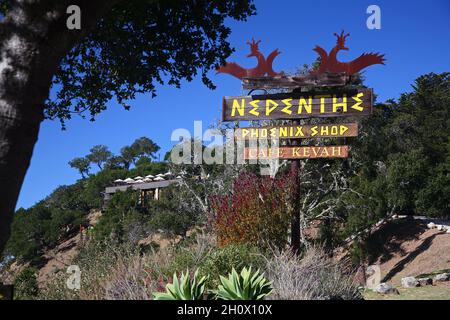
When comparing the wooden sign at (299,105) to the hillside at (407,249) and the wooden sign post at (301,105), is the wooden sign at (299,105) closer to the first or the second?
the wooden sign post at (301,105)

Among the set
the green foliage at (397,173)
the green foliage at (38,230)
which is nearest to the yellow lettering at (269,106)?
the green foliage at (397,173)

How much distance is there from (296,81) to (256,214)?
13.2 feet

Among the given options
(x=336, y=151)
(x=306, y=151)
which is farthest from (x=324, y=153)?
(x=306, y=151)

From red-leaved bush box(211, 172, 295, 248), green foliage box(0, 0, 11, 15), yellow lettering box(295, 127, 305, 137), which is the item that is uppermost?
green foliage box(0, 0, 11, 15)

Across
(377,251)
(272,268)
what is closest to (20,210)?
(377,251)

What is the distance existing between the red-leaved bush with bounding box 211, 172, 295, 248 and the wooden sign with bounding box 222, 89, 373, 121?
178cm

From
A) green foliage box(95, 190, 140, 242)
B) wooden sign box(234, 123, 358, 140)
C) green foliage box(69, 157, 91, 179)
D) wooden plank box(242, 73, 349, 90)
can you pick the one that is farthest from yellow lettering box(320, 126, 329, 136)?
green foliage box(69, 157, 91, 179)

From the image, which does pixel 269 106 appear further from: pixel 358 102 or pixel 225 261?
pixel 225 261

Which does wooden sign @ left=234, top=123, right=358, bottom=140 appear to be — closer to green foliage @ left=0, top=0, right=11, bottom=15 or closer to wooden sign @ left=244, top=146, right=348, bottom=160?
wooden sign @ left=244, top=146, right=348, bottom=160

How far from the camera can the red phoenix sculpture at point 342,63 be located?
1276 cm

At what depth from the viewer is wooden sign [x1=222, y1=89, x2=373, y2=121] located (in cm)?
1234

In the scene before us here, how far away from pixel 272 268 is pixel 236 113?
590cm

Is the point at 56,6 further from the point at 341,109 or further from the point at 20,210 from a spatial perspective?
the point at 20,210

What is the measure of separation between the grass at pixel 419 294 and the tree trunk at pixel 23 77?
877cm
